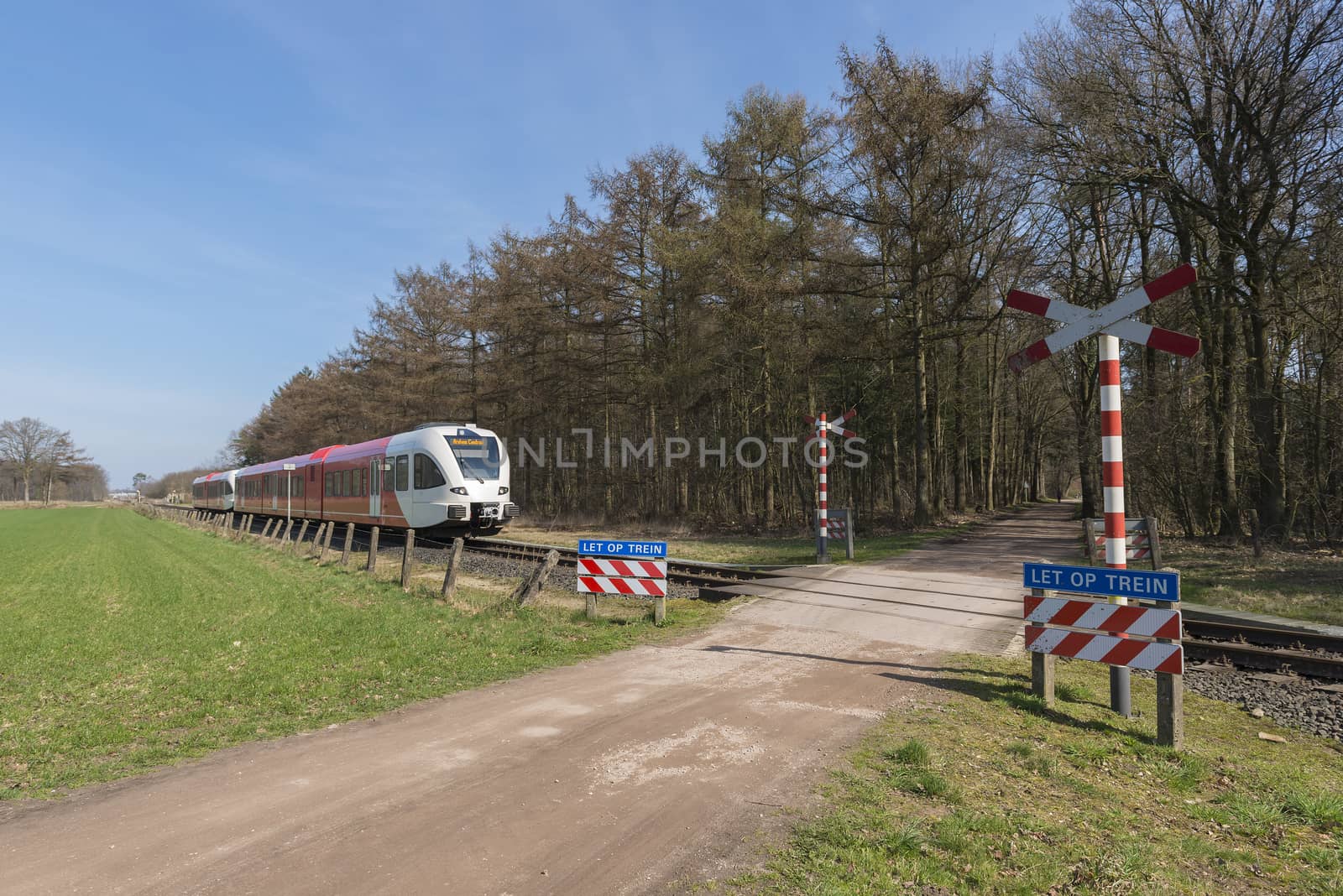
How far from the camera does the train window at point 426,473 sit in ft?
62.6

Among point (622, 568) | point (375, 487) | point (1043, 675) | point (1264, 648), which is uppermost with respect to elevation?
point (375, 487)

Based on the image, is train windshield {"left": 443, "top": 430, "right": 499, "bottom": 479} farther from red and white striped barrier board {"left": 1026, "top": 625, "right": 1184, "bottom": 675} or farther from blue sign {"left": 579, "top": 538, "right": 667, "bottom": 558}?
red and white striped barrier board {"left": 1026, "top": 625, "right": 1184, "bottom": 675}

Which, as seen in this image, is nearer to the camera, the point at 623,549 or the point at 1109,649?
the point at 1109,649

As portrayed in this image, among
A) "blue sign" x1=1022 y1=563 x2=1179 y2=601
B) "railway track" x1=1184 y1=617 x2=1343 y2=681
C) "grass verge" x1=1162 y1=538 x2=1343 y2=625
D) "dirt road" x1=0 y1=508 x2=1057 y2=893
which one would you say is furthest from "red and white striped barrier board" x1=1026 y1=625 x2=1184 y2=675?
"grass verge" x1=1162 y1=538 x2=1343 y2=625

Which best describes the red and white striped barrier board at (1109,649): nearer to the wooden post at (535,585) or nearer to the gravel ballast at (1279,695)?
the gravel ballast at (1279,695)

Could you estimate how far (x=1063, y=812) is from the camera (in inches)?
160

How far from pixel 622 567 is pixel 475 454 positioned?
Answer: 36.4ft

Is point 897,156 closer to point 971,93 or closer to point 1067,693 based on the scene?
point 971,93

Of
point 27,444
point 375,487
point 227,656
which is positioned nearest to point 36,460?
point 27,444

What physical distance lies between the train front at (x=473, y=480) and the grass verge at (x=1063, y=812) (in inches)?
591

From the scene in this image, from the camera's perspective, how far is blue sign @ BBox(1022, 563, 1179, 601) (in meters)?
5.24

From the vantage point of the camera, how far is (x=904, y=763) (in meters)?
4.68

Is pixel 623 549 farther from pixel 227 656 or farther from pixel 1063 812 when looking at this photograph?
pixel 1063 812

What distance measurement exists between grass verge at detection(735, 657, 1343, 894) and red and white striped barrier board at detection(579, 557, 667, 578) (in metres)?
4.24
